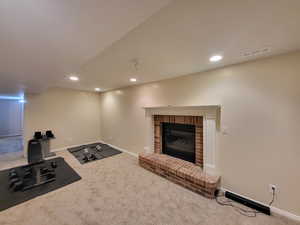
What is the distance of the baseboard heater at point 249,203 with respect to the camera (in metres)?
1.82

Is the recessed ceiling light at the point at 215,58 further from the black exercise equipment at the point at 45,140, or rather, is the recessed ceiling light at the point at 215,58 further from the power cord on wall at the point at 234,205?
the black exercise equipment at the point at 45,140

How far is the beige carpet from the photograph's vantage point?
5.51 feet

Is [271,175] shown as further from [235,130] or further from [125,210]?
[125,210]

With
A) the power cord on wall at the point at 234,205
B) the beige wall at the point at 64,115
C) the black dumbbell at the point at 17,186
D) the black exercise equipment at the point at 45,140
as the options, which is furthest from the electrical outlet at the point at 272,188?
the beige wall at the point at 64,115

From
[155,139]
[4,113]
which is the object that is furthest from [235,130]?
[4,113]

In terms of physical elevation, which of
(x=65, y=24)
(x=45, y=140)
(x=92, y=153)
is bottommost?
(x=92, y=153)

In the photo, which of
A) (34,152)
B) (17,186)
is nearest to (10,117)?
(34,152)

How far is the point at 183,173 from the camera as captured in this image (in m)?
2.42

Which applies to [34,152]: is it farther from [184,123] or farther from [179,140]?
[184,123]

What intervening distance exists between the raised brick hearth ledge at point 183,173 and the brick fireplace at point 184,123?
1.01ft

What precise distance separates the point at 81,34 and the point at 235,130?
249cm

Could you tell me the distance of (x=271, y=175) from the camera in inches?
72.5

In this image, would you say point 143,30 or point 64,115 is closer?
point 143,30

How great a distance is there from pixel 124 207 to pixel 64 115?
4.19 meters
